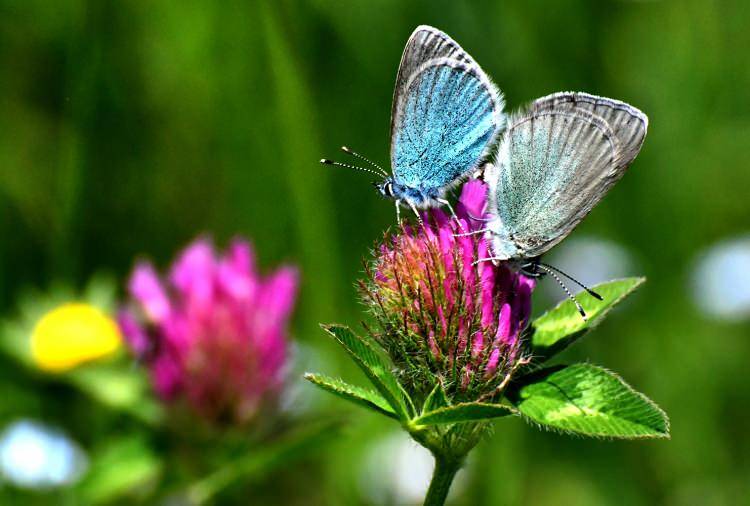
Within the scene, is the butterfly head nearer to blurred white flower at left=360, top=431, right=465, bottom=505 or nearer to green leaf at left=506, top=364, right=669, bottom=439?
green leaf at left=506, top=364, right=669, bottom=439

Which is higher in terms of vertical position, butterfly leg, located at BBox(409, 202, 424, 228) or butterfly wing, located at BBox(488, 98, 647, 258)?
butterfly leg, located at BBox(409, 202, 424, 228)

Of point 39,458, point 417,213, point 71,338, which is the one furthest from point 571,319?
point 39,458

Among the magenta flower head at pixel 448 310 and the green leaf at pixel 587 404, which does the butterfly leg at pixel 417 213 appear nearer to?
the magenta flower head at pixel 448 310

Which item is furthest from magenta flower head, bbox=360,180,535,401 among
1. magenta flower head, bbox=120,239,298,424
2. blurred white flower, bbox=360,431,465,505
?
blurred white flower, bbox=360,431,465,505

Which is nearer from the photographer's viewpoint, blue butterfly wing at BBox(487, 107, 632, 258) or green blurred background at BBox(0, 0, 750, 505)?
blue butterfly wing at BBox(487, 107, 632, 258)

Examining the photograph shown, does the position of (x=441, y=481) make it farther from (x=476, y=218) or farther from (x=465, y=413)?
(x=476, y=218)

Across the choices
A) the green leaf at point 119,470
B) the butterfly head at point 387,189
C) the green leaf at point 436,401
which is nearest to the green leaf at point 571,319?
the green leaf at point 436,401

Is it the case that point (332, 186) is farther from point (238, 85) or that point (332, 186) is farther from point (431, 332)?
point (431, 332)

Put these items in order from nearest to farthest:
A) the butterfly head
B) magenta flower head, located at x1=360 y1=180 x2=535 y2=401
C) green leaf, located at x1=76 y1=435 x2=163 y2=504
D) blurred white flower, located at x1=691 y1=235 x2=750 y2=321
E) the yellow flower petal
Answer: magenta flower head, located at x1=360 y1=180 x2=535 y2=401 < the butterfly head < green leaf, located at x1=76 y1=435 x2=163 y2=504 < the yellow flower petal < blurred white flower, located at x1=691 y1=235 x2=750 y2=321
